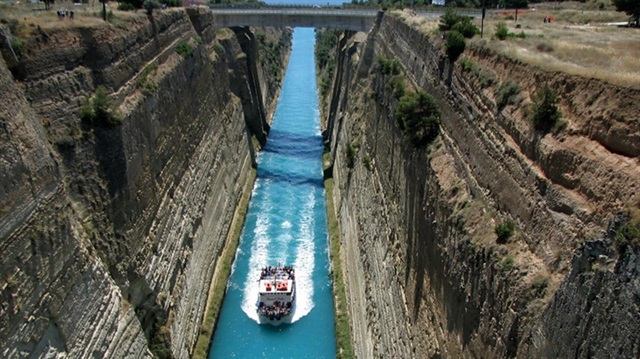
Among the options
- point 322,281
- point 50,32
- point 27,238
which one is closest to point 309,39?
point 322,281

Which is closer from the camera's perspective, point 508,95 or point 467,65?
point 508,95

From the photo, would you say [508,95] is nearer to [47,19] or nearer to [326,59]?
[47,19]

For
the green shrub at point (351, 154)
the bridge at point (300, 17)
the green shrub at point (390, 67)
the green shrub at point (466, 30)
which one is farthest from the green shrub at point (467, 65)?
the bridge at point (300, 17)

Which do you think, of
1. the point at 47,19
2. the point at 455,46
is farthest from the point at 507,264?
the point at 47,19

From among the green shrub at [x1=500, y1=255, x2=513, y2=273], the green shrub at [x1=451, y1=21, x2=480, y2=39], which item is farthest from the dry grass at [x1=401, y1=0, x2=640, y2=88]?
the green shrub at [x1=500, y1=255, x2=513, y2=273]

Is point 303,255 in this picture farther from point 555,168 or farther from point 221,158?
point 555,168

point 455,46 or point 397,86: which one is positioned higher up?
point 455,46

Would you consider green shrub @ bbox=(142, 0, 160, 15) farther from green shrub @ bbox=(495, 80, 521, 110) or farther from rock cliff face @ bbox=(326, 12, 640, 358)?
green shrub @ bbox=(495, 80, 521, 110)
